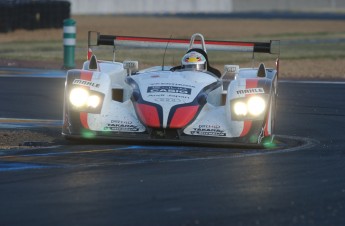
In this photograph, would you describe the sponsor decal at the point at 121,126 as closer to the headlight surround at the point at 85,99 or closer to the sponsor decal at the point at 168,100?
the headlight surround at the point at 85,99

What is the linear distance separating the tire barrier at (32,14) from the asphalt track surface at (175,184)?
2373 centimetres

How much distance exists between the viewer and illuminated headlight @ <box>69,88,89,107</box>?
11.9 meters

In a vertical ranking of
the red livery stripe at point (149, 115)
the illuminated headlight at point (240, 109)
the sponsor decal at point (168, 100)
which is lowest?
the red livery stripe at point (149, 115)

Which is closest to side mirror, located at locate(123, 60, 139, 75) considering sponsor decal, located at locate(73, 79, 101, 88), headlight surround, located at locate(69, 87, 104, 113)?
sponsor decal, located at locate(73, 79, 101, 88)

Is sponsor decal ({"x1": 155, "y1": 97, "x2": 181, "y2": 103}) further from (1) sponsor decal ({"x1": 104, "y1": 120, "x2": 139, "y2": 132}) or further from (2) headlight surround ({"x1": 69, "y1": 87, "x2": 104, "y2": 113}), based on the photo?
(2) headlight surround ({"x1": 69, "y1": 87, "x2": 104, "y2": 113})

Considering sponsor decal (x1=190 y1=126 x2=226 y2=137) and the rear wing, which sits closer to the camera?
sponsor decal (x1=190 y1=126 x2=226 y2=137)

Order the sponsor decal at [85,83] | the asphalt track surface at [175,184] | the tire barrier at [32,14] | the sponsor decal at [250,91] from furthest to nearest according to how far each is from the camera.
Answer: the tire barrier at [32,14] → the sponsor decal at [85,83] → the sponsor decal at [250,91] → the asphalt track surface at [175,184]

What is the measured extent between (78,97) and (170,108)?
1.11 meters

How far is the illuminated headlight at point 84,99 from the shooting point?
11.9 m

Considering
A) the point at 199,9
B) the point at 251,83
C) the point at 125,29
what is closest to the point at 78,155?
the point at 251,83

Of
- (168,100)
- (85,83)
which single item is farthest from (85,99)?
(168,100)

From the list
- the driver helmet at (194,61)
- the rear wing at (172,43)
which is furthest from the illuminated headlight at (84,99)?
the driver helmet at (194,61)

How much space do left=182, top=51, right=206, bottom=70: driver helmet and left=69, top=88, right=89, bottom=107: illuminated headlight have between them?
1.70 meters

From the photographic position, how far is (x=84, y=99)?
11961 millimetres
